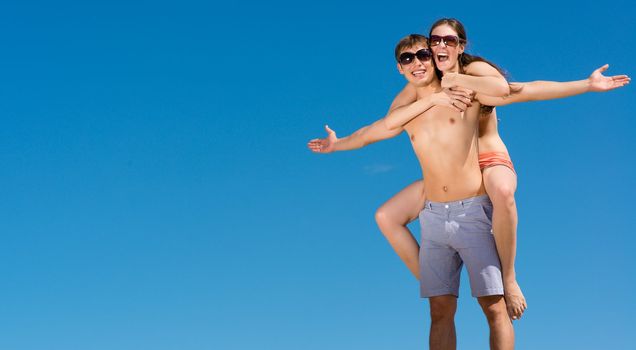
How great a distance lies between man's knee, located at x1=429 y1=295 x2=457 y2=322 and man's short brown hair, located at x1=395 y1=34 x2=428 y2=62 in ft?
8.09

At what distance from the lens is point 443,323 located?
795 cm

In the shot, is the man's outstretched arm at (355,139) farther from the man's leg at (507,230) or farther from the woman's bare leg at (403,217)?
the man's leg at (507,230)

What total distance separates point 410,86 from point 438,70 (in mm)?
447

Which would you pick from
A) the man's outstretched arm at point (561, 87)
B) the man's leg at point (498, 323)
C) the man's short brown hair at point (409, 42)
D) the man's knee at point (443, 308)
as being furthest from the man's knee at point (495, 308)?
the man's short brown hair at point (409, 42)

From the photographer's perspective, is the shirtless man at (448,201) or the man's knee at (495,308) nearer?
the man's knee at (495,308)

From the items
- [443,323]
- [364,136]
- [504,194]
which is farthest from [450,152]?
[443,323]

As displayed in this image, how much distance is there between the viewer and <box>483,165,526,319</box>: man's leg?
7.60m

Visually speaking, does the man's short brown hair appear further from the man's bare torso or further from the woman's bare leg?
the woman's bare leg

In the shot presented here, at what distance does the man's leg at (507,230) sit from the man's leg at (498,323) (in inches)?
3.7

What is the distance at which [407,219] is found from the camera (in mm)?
8352

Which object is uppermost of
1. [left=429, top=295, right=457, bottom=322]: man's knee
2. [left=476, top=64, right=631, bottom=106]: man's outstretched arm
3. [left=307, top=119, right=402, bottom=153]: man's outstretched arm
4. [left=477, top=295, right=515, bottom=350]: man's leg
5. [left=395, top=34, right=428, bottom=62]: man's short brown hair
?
[left=395, top=34, right=428, bottom=62]: man's short brown hair

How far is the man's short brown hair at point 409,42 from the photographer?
8.12 meters

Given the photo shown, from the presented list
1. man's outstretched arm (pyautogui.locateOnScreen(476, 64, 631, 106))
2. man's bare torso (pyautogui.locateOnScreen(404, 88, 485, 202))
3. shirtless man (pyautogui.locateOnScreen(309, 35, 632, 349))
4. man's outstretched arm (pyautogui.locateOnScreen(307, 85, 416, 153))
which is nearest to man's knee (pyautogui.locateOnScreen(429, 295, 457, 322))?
shirtless man (pyautogui.locateOnScreen(309, 35, 632, 349))

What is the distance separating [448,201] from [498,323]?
1280 millimetres
